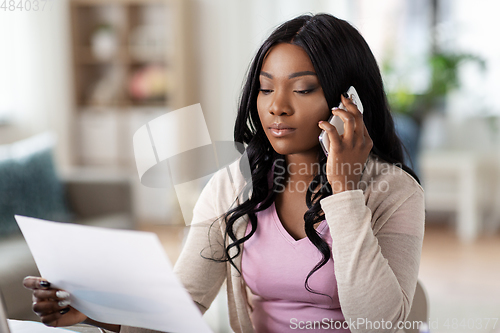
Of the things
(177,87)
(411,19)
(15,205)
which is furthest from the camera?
(411,19)

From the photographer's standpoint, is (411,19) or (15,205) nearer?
(15,205)

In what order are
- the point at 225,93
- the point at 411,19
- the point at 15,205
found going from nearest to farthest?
the point at 15,205 < the point at 225,93 < the point at 411,19

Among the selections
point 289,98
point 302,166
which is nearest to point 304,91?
point 289,98

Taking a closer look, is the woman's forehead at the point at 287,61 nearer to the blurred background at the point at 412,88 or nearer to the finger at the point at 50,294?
the finger at the point at 50,294

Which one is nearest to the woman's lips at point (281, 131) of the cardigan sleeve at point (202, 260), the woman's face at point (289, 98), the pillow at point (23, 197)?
the woman's face at point (289, 98)

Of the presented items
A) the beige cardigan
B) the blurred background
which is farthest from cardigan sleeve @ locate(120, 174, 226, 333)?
the blurred background

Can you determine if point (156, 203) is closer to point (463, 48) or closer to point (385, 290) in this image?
point (385, 290)

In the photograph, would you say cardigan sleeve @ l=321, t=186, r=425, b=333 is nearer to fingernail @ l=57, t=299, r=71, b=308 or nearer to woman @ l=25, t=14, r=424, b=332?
woman @ l=25, t=14, r=424, b=332

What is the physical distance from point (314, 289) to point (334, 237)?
0.09 metres

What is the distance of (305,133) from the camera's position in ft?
1.55

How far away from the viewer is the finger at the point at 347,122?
456 millimetres

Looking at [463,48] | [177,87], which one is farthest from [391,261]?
[463,48]

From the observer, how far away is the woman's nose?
44cm

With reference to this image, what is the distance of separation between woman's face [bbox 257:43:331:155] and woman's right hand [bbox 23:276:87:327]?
24 cm
